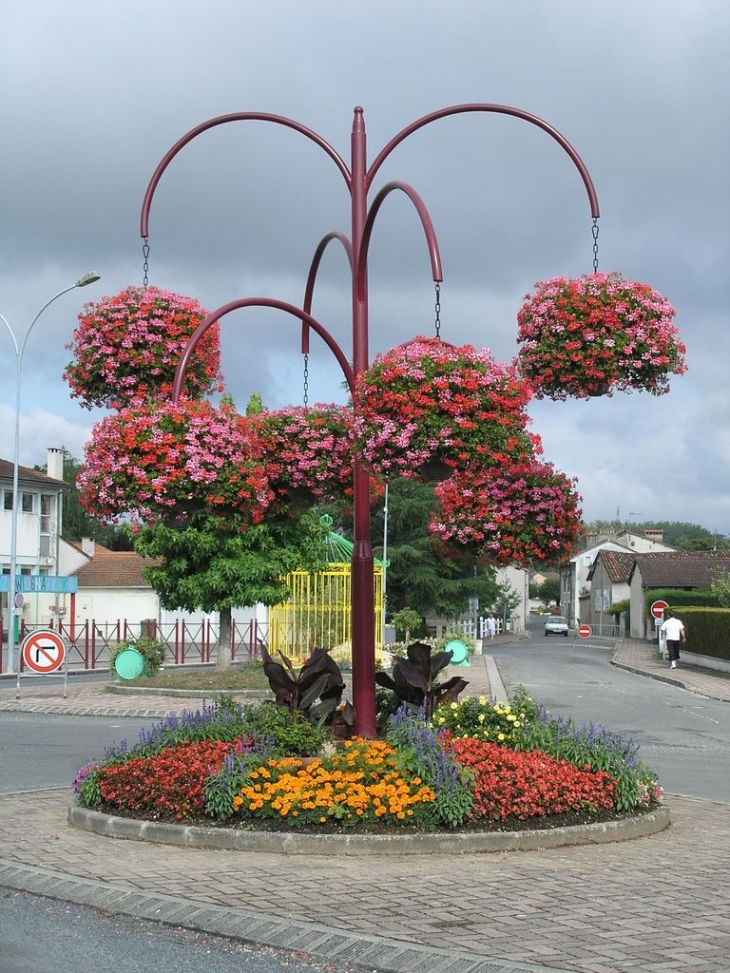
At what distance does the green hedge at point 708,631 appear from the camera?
116 ft

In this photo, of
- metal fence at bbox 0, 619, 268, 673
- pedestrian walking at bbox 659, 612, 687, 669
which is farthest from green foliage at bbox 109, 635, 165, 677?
pedestrian walking at bbox 659, 612, 687, 669

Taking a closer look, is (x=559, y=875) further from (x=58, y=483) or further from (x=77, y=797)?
(x=58, y=483)

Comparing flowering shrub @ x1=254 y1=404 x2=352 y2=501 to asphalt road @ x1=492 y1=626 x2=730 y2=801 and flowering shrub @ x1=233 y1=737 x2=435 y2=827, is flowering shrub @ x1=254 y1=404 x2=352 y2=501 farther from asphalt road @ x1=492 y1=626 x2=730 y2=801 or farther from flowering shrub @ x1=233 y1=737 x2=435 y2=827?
asphalt road @ x1=492 y1=626 x2=730 y2=801

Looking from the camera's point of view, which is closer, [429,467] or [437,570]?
[429,467]

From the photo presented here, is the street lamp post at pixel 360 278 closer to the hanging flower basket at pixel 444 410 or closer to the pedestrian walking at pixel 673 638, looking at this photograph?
the hanging flower basket at pixel 444 410

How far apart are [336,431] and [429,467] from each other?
75.6 inches

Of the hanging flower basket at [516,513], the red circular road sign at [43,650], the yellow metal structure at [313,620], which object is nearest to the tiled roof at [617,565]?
the yellow metal structure at [313,620]

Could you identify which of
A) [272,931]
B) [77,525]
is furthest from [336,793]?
[77,525]

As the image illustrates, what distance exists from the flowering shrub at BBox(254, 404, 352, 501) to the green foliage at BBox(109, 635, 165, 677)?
1577cm

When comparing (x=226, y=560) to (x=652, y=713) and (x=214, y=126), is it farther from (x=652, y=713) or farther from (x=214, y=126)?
(x=214, y=126)

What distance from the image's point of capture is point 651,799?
9.39 metres

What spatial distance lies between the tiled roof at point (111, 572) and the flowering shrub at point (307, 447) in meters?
51.9

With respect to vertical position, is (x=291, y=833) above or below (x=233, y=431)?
below

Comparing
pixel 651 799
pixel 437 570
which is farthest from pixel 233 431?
pixel 437 570
